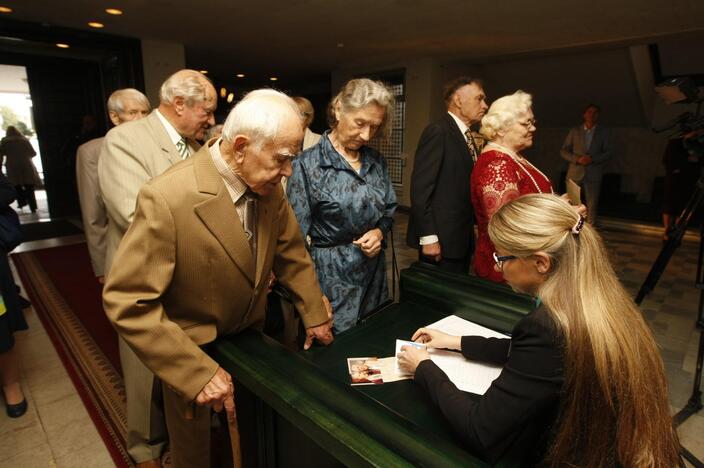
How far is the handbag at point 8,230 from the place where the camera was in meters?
2.11

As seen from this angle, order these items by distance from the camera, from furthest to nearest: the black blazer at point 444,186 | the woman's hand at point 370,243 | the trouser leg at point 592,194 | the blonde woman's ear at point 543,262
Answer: the trouser leg at point 592,194
the black blazer at point 444,186
the woman's hand at point 370,243
the blonde woman's ear at point 543,262

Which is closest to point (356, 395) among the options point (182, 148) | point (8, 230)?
point (182, 148)

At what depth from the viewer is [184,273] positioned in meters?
1.08

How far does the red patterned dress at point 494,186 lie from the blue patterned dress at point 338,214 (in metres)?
0.44

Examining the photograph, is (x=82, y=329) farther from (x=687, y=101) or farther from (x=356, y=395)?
(x=687, y=101)

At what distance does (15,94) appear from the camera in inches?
480

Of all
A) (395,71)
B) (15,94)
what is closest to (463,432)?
(395,71)

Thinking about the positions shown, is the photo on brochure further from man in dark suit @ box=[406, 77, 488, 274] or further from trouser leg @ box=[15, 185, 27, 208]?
trouser leg @ box=[15, 185, 27, 208]

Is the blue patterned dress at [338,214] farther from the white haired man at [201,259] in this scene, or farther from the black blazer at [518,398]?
the black blazer at [518,398]

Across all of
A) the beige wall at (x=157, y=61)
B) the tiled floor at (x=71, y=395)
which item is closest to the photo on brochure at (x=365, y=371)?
the tiled floor at (x=71, y=395)

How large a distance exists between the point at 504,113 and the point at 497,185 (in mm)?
382

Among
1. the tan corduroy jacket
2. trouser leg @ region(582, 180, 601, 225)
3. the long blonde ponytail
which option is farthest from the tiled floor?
trouser leg @ region(582, 180, 601, 225)

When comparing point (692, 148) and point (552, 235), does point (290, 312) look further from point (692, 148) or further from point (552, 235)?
point (692, 148)

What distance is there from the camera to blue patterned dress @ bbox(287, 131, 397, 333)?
1714mm
